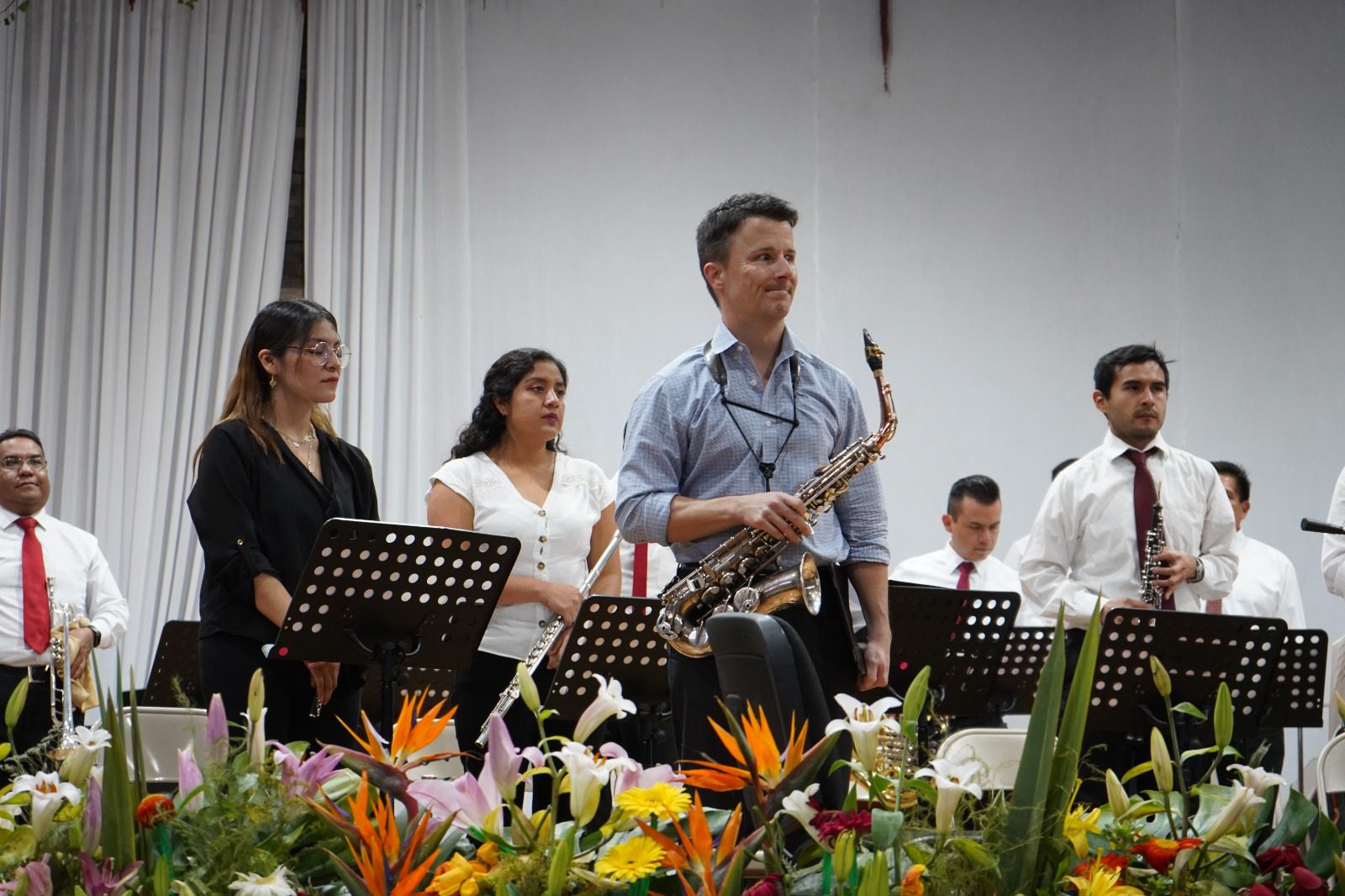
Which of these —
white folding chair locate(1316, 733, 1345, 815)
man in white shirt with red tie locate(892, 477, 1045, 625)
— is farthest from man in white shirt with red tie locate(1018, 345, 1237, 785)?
white folding chair locate(1316, 733, 1345, 815)

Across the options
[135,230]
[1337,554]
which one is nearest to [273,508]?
[1337,554]

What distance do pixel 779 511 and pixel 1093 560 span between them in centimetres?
227

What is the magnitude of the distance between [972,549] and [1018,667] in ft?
4.73

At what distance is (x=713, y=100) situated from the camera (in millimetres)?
6840

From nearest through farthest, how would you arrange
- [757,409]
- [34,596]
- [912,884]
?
[912,884] < [757,409] < [34,596]

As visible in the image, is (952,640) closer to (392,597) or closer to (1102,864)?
(392,597)

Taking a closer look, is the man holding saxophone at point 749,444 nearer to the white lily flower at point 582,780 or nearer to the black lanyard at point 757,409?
the black lanyard at point 757,409

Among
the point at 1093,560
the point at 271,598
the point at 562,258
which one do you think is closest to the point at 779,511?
the point at 271,598

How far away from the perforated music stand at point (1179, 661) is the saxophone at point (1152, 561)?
1.88ft

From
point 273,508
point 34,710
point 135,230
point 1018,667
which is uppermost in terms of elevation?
point 135,230

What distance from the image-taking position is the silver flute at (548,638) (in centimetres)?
352

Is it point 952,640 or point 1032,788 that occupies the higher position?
point 1032,788

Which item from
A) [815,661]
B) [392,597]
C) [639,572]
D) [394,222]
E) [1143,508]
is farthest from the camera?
[394,222]

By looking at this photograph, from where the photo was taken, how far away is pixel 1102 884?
87 centimetres
